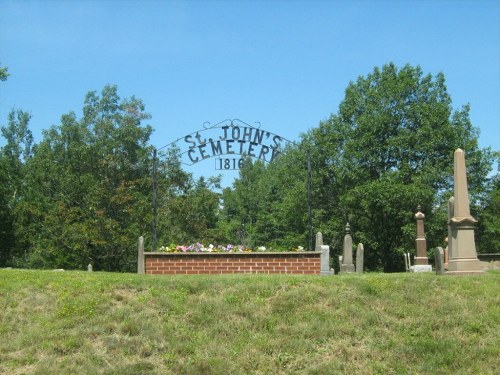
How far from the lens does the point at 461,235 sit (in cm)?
1263

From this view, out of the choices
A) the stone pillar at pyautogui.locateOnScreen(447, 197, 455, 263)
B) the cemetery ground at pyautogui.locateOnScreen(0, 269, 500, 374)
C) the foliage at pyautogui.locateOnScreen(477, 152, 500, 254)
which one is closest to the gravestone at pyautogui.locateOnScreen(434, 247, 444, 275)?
the stone pillar at pyautogui.locateOnScreen(447, 197, 455, 263)

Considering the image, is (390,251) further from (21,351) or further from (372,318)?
(21,351)

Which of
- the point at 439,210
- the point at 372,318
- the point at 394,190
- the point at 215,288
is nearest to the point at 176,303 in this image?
the point at 215,288

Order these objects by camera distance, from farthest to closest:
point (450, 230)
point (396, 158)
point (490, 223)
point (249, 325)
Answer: point (490, 223)
point (396, 158)
point (450, 230)
point (249, 325)

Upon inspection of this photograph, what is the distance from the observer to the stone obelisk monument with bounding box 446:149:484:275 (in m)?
12.3

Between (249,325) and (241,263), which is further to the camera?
(241,263)

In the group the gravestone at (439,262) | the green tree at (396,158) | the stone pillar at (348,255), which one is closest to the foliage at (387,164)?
the green tree at (396,158)

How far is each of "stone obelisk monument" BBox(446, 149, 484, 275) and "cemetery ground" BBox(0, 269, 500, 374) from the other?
178cm

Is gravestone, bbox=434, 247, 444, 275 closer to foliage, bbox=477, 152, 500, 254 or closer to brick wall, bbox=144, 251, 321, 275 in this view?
brick wall, bbox=144, 251, 321, 275

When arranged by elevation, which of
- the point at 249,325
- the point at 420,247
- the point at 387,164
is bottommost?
the point at 249,325

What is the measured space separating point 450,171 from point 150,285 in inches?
888

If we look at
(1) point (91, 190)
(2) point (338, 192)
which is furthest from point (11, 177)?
(2) point (338, 192)

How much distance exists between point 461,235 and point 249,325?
5730 millimetres

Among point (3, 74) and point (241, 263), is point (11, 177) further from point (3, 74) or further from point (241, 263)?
point (241, 263)
